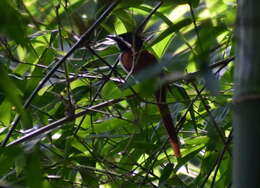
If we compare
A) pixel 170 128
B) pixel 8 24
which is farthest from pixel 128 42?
pixel 8 24

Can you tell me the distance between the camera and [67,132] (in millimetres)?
1228

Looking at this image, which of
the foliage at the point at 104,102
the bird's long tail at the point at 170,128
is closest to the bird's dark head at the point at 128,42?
the foliage at the point at 104,102

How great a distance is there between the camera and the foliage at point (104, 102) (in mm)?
949

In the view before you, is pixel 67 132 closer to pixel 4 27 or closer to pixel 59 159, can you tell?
pixel 59 159

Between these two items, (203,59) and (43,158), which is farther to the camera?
(43,158)

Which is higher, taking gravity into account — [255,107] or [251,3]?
[251,3]

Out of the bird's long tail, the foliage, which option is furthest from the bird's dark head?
the bird's long tail

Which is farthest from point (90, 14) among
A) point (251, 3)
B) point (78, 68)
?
point (251, 3)

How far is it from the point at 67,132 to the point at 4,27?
573 millimetres

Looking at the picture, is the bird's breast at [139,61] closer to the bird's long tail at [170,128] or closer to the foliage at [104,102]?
the foliage at [104,102]

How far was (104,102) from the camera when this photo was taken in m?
1.11

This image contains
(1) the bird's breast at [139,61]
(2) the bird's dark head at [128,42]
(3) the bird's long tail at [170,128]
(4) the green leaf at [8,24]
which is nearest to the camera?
(4) the green leaf at [8,24]

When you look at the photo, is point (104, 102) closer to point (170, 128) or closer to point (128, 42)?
point (170, 128)

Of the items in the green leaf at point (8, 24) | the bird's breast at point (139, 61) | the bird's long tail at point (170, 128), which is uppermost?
the green leaf at point (8, 24)
